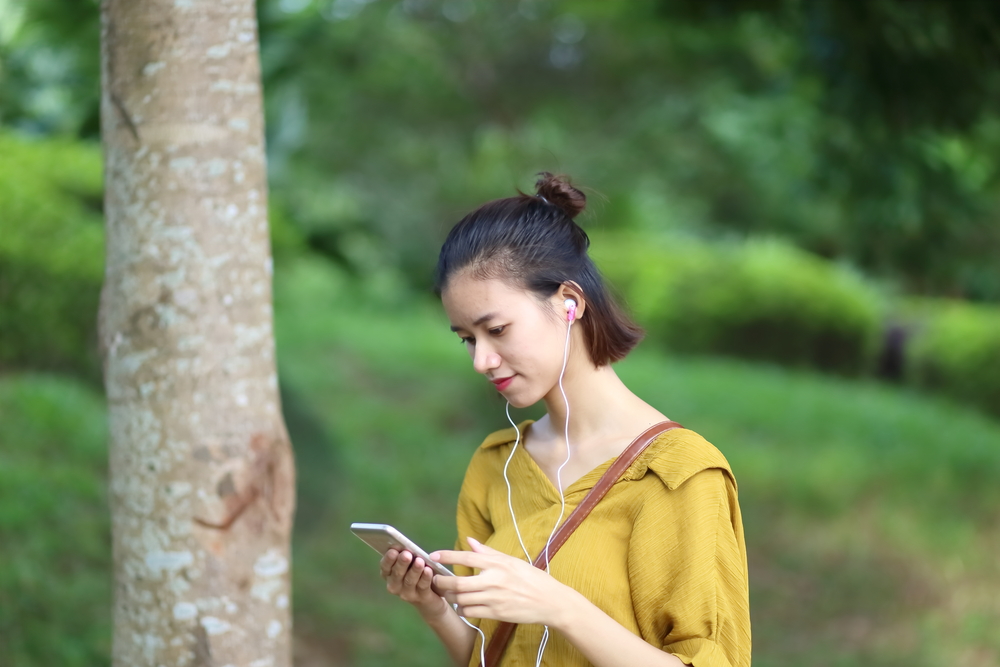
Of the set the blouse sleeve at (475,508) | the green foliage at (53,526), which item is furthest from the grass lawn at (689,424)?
the blouse sleeve at (475,508)

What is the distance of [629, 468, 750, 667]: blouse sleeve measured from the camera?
1544mm

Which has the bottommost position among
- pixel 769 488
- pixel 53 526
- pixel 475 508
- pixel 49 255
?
pixel 53 526

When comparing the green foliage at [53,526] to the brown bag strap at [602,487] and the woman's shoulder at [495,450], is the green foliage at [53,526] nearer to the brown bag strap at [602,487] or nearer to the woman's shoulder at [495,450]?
the woman's shoulder at [495,450]

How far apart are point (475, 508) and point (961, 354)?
31.2 ft

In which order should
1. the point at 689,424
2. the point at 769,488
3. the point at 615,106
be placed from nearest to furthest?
1. the point at 769,488
2. the point at 689,424
3. the point at 615,106

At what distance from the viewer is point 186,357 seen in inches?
81.8

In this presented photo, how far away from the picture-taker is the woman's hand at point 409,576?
1.60 meters

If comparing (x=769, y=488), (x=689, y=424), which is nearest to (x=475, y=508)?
(x=769, y=488)

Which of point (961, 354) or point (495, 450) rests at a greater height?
point (961, 354)

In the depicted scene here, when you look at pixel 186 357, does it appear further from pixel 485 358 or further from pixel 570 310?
pixel 570 310

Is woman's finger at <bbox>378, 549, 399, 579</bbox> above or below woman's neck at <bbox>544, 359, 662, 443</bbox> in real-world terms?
below

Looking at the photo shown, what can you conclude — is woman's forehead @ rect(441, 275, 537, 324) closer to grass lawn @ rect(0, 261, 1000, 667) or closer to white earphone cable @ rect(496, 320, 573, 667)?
white earphone cable @ rect(496, 320, 573, 667)

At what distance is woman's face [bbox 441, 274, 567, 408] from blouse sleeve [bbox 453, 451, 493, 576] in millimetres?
286

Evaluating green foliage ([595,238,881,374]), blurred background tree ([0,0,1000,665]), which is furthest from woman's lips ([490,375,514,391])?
green foliage ([595,238,881,374])
